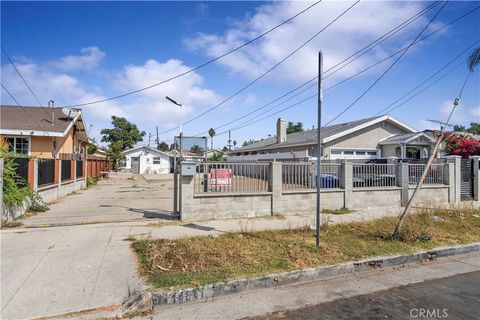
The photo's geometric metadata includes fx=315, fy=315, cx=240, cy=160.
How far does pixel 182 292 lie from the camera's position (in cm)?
423

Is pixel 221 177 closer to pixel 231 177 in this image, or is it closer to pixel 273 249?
pixel 231 177

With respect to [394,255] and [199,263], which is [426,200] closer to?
[394,255]

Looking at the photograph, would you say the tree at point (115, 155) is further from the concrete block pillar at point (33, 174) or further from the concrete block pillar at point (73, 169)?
the concrete block pillar at point (33, 174)

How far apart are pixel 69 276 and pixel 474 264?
7.21m

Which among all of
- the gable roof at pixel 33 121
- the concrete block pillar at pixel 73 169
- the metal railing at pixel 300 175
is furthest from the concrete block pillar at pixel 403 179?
the gable roof at pixel 33 121

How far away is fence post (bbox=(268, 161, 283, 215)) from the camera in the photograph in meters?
9.91

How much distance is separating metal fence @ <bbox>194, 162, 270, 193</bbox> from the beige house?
36.8 feet

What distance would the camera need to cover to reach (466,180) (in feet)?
46.4

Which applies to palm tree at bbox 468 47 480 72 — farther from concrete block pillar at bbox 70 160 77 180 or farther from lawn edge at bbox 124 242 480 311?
concrete block pillar at bbox 70 160 77 180

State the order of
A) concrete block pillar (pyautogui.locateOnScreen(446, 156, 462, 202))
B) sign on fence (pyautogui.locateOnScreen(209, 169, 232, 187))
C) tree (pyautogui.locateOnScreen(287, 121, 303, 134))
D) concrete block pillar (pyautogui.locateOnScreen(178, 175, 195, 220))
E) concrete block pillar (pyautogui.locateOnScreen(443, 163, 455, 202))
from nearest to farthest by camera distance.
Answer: concrete block pillar (pyautogui.locateOnScreen(178, 175, 195, 220)) → sign on fence (pyautogui.locateOnScreen(209, 169, 232, 187)) → concrete block pillar (pyautogui.locateOnScreen(443, 163, 455, 202)) → concrete block pillar (pyautogui.locateOnScreen(446, 156, 462, 202)) → tree (pyautogui.locateOnScreen(287, 121, 303, 134))

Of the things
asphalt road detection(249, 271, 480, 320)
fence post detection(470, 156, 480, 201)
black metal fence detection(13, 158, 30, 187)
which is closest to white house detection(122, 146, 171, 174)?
black metal fence detection(13, 158, 30, 187)

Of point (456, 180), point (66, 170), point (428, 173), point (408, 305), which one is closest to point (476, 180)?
point (456, 180)

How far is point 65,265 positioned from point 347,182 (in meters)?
9.05

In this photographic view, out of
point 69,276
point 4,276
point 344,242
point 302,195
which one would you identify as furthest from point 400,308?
point 302,195
